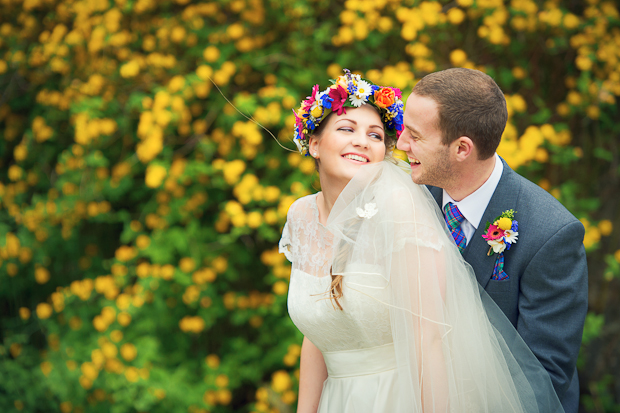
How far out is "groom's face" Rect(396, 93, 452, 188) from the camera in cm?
160

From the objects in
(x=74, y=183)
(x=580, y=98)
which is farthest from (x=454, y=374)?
(x=74, y=183)

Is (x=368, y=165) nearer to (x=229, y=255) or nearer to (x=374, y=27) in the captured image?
(x=374, y=27)

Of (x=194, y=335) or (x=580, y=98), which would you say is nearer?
(x=580, y=98)

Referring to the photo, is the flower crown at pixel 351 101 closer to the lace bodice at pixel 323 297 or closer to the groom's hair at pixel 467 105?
the groom's hair at pixel 467 105

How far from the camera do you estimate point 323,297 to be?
1800mm

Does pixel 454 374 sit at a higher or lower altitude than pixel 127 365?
higher

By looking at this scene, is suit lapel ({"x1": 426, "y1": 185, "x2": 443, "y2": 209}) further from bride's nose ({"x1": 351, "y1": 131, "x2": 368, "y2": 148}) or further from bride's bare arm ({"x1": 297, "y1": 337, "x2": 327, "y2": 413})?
bride's bare arm ({"x1": 297, "y1": 337, "x2": 327, "y2": 413})

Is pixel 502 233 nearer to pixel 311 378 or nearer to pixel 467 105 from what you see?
pixel 467 105

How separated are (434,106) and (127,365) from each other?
273 cm

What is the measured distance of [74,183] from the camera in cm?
355

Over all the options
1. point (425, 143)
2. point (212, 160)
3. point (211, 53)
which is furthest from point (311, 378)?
point (211, 53)

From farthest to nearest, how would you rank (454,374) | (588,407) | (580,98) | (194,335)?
1. (194,335)
2. (588,407)
3. (580,98)
4. (454,374)

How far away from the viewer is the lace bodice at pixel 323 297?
165 centimetres

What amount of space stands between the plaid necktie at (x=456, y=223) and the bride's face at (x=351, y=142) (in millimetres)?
335
